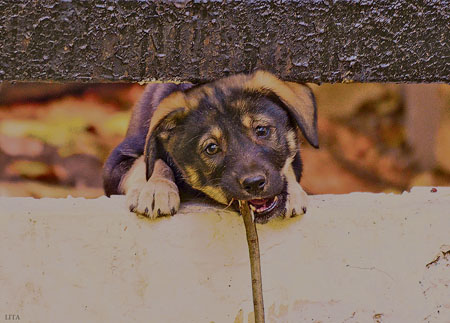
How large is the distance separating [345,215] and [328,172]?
4481mm

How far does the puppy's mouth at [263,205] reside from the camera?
3143 mm

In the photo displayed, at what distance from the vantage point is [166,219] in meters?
3.13

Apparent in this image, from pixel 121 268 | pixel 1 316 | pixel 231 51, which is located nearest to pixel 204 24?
pixel 231 51

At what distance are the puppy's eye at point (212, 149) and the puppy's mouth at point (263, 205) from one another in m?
0.29

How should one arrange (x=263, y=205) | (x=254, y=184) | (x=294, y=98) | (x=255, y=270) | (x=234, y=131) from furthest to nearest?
1. (x=294, y=98)
2. (x=234, y=131)
3. (x=263, y=205)
4. (x=254, y=184)
5. (x=255, y=270)

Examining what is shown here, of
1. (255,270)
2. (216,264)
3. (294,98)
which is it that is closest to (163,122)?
(294,98)

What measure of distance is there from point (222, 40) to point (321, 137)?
15.2ft

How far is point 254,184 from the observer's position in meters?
Result: 3.07

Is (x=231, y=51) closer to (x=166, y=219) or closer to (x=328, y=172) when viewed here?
(x=166, y=219)

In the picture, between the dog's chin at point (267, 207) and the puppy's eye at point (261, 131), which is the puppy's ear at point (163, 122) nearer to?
the puppy's eye at point (261, 131)

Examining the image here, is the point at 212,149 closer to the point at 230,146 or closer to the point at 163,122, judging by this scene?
the point at 230,146

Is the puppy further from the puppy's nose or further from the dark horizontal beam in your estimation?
the dark horizontal beam

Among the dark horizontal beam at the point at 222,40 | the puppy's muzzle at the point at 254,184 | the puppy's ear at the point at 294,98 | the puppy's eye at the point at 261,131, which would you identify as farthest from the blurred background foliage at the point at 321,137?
the puppy's muzzle at the point at 254,184

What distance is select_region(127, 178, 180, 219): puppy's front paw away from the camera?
3.11 meters
